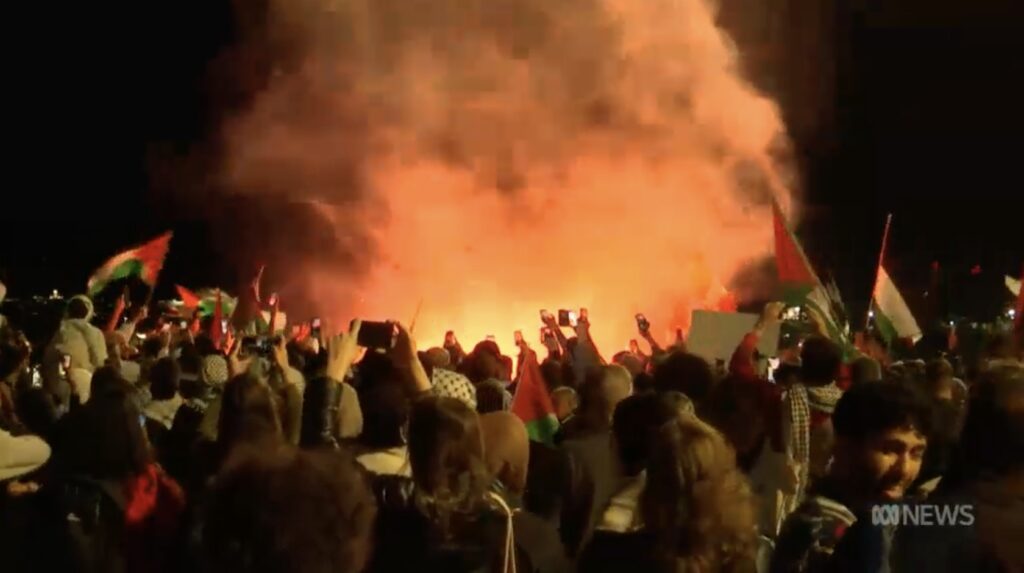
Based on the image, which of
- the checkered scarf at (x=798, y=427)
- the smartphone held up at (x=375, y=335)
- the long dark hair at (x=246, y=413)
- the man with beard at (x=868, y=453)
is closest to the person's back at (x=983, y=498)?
the man with beard at (x=868, y=453)

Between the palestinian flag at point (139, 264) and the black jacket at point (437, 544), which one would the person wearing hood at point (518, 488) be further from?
the palestinian flag at point (139, 264)

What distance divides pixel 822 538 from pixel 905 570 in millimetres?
→ 232

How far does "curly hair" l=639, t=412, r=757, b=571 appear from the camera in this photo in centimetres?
280

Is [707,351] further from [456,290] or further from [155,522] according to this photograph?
[456,290]

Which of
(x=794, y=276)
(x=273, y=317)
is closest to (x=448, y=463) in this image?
(x=794, y=276)

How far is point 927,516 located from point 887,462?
380mm

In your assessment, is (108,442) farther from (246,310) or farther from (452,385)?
(246,310)

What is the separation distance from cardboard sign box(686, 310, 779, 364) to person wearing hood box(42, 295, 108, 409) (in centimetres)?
349

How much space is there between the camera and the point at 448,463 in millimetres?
3201

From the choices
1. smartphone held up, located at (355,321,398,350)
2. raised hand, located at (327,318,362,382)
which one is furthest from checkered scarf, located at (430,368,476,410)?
smartphone held up, located at (355,321,398,350)

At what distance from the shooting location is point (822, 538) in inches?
103

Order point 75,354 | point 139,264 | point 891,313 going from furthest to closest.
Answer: point 139,264, point 891,313, point 75,354

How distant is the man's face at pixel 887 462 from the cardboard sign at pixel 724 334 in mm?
4492

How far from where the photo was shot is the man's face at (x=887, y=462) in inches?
109
